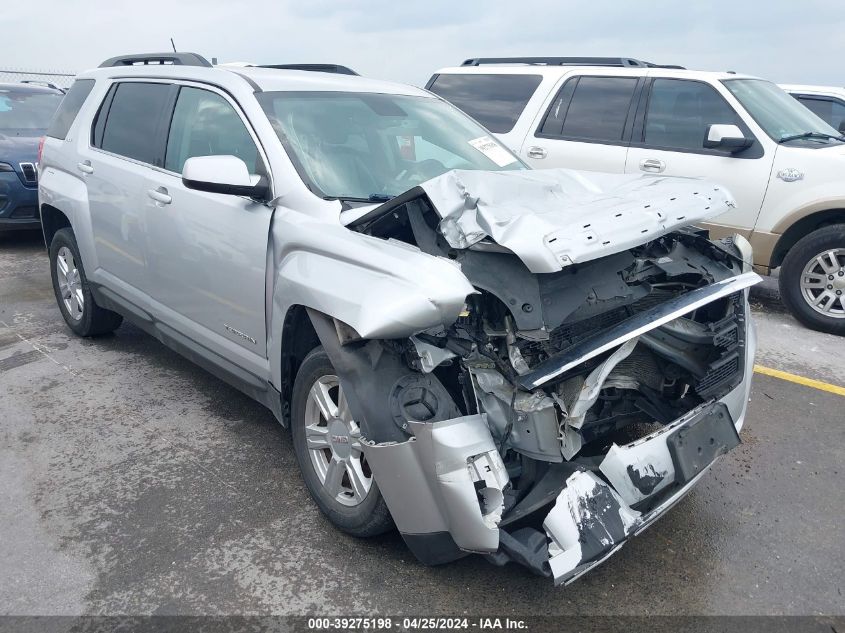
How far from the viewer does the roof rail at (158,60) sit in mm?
4359

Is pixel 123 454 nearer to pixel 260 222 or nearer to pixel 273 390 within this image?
pixel 273 390

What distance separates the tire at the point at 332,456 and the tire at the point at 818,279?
4460mm

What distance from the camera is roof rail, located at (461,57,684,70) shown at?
698cm

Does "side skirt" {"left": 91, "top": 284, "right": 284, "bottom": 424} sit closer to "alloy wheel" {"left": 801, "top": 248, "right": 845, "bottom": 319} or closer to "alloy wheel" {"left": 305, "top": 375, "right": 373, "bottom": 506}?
"alloy wheel" {"left": 305, "top": 375, "right": 373, "bottom": 506}

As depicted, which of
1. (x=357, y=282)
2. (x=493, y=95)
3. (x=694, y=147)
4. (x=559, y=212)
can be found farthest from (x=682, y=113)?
(x=357, y=282)

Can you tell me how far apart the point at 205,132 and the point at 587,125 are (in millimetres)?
4032

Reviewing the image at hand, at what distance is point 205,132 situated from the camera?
12.7 feet

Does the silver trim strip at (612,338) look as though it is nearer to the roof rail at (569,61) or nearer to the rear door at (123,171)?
the rear door at (123,171)

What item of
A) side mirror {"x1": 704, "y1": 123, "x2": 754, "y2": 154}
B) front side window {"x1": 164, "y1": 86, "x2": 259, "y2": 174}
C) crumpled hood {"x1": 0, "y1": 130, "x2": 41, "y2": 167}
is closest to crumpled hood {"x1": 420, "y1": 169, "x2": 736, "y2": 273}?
front side window {"x1": 164, "y1": 86, "x2": 259, "y2": 174}

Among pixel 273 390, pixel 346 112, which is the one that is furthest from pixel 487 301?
pixel 346 112

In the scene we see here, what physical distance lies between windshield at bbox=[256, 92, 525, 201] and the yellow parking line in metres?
2.29

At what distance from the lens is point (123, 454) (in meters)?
3.71

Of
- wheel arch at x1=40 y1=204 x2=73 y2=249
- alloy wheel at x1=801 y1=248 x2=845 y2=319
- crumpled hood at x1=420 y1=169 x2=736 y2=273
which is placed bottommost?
alloy wheel at x1=801 y1=248 x2=845 y2=319

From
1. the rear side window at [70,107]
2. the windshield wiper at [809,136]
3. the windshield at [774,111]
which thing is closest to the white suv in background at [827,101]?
the windshield at [774,111]
